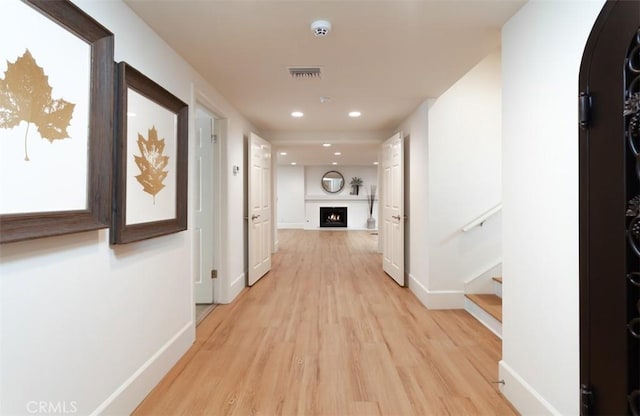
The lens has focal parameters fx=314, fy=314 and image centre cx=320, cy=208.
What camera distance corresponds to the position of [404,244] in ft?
13.6

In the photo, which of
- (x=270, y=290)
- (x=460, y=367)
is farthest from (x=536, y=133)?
(x=270, y=290)

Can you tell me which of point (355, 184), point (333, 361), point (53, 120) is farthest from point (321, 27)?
point (355, 184)

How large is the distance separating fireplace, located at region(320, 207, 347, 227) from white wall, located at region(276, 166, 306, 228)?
2.40 feet

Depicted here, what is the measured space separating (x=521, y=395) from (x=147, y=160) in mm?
2446

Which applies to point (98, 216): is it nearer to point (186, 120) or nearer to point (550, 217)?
point (186, 120)

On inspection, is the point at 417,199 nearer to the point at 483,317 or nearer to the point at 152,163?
the point at 483,317

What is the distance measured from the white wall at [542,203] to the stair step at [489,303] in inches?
37.0

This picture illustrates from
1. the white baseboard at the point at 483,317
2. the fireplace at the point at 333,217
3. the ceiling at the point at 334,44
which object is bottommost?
the white baseboard at the point at 483,317

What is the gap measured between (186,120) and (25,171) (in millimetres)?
1307

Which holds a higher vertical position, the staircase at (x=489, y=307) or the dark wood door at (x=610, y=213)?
the dark wood door at (x=610, y=213)

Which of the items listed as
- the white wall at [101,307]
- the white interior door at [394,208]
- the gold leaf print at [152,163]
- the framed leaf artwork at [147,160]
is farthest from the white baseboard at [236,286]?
the white interior door at [394,208]

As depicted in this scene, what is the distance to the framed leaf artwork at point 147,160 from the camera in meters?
1.57

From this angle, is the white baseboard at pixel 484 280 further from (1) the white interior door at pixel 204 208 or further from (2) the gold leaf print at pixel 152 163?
(2) the gold leaf print at pixel 152 163

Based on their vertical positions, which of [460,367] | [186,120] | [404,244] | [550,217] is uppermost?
[186,120]
